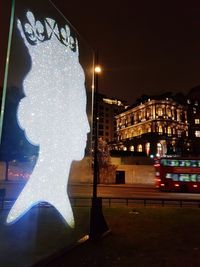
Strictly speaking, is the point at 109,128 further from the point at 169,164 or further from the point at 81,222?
the point at 81,222

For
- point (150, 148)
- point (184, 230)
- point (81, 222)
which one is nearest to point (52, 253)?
point (81, 222)

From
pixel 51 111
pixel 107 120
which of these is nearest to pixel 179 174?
pixel 51 111

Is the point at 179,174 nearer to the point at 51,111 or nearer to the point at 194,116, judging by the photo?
the point at 51,111

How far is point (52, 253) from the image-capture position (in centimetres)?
750

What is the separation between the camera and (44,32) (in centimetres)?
759

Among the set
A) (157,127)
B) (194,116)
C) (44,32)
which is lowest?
(44,32)

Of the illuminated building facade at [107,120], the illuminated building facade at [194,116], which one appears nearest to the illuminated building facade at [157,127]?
the illuminated building facade at [194,116]

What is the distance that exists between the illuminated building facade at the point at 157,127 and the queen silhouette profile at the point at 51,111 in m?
83.2

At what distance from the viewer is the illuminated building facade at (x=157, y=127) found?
96000 millimetres

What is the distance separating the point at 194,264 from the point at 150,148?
88461 mm

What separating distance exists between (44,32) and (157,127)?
97.2 metres

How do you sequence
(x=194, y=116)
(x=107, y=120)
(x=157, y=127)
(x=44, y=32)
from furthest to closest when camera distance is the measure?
(x=107, y=120), (x=194, y=116), (x=157, y=127), (x=44, y=32)

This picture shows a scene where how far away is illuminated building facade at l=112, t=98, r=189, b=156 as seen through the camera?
96.0 meters

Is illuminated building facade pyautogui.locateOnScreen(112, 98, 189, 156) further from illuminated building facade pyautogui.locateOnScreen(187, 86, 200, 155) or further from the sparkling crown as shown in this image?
the sparkling crown
